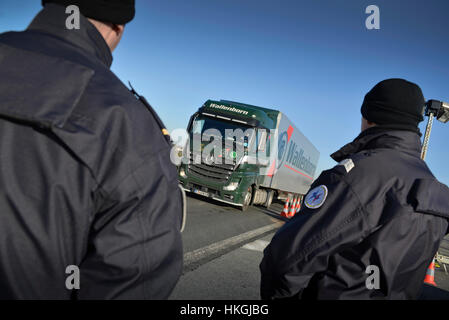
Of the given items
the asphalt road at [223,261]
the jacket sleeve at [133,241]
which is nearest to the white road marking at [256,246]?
the asphalt road at [223,261]

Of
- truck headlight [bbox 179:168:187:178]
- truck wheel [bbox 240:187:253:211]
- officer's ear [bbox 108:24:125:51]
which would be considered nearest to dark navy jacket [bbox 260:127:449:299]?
officer's ear [bbox 108:24:125:51]

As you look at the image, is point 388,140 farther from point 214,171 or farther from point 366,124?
point 214,171

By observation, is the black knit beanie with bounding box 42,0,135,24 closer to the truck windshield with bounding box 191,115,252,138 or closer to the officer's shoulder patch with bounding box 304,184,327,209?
the officer's shoulder patch with bounding box 304,184,327,209

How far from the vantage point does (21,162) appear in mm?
887

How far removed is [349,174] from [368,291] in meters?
0.58

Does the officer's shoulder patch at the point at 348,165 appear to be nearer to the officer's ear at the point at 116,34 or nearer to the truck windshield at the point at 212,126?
the officer's ear at the point at 116,34

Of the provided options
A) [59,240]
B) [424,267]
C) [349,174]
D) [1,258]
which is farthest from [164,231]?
[424,267]

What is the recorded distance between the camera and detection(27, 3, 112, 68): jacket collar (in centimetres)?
104

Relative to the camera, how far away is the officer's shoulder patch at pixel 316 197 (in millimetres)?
1607

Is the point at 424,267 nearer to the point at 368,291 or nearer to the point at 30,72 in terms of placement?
the point at 368,291

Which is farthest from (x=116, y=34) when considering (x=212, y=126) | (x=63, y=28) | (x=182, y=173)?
(x=212, y=126)

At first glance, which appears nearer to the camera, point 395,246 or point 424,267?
point 395,246

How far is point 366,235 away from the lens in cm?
149
